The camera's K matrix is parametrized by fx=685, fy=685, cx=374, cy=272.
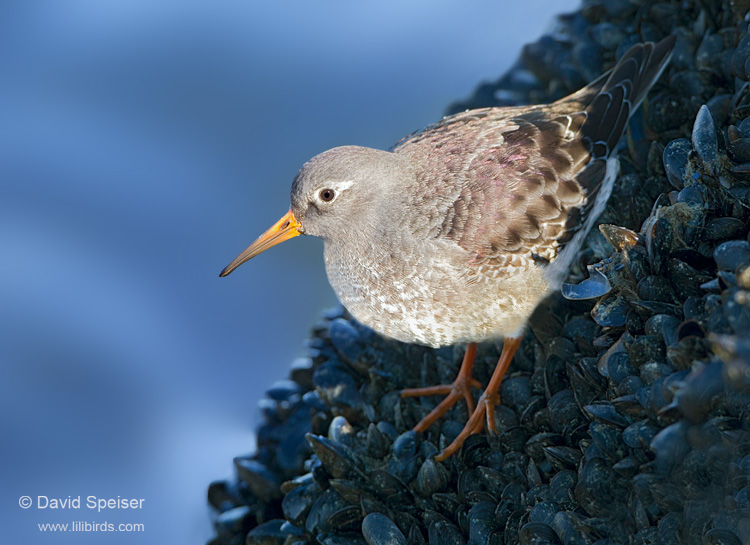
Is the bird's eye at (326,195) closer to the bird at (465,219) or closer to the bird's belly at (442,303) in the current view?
the bird at (465,219)

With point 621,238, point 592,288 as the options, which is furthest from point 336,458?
point 621,238

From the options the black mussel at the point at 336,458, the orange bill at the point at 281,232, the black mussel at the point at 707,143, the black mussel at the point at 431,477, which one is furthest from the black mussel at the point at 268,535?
the black mussel at the point at 707,143

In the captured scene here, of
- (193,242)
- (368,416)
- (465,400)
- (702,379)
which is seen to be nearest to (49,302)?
(193,242)

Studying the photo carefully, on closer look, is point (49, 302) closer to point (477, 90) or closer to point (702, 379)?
point (477, 90)

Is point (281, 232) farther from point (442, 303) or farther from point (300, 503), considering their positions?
point (300, 503)

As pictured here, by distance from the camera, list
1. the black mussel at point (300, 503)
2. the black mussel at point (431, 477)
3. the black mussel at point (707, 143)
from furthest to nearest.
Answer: the black mussel at point (300, 503) < the black mussel at point (431, 477) < the black mussel at point (707, 143)

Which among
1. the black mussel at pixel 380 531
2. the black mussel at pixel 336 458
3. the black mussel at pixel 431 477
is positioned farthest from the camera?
the black mussel at pixel 336 458
